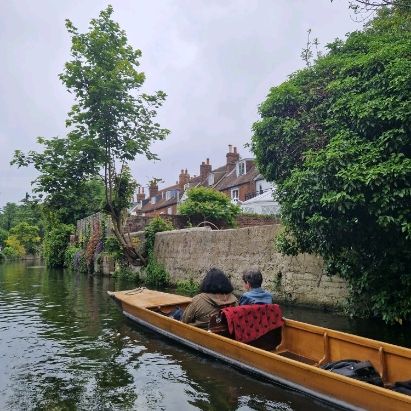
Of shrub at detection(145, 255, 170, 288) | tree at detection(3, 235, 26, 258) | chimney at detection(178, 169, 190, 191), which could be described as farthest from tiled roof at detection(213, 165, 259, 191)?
tree at detection(3, 235, 26, 258)

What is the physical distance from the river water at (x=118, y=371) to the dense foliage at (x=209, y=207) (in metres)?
11.3

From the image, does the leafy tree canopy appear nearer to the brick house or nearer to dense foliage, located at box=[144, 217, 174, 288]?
the brick house

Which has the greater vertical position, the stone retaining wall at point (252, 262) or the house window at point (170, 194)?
the house window at point (170, 194)

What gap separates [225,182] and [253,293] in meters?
31.9

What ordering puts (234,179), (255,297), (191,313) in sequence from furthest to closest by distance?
(234,179) → (191,313) → (255,297)

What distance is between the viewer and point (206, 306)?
6973mm

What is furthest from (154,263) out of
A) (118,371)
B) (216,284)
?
(118,371)

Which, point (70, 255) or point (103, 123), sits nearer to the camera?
point (103, 123)

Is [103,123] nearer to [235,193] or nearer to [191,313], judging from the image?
[191,313]

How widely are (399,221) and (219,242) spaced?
7.88 metres

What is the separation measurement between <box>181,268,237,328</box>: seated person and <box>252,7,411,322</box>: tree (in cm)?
183

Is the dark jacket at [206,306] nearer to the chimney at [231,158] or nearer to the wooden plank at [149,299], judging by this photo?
the wooden plank at [149,299]

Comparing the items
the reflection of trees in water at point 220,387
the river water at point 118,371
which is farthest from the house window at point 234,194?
the reflection of trees in water at point 220,387

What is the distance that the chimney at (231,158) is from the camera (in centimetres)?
4072
